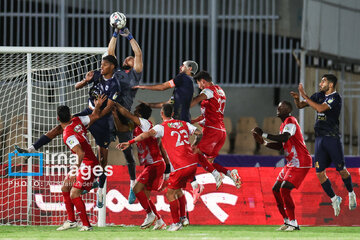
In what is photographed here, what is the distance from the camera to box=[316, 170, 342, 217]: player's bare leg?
11.6 m

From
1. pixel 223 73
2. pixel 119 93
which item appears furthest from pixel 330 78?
pixel 223 73

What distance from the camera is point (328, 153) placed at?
11.7 m

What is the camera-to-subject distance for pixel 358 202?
40.9ft

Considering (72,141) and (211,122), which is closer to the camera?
(72,141)

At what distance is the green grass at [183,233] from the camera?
962 centimetres

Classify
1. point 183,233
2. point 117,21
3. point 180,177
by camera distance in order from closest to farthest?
point 183,233 < point 180,177 < point 117,21

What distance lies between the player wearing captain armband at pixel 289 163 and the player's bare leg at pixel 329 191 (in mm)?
680

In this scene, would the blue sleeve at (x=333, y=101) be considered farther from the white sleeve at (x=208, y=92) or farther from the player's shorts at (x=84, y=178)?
the player's shorts at (x=84, y=178)

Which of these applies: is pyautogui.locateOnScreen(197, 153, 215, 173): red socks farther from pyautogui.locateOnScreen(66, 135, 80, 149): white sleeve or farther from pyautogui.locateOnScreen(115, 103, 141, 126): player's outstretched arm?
pyautogui.locateOnScreen(66, 135, 80, 149): white sleeve

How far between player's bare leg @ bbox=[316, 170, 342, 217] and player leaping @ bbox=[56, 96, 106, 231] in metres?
3.32

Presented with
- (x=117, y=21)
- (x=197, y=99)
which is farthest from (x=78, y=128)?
(x=197, y=99)

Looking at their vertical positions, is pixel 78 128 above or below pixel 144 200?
above

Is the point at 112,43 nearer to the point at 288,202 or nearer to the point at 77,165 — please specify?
the point at 77,165

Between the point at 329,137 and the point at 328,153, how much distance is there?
9.7 inches
